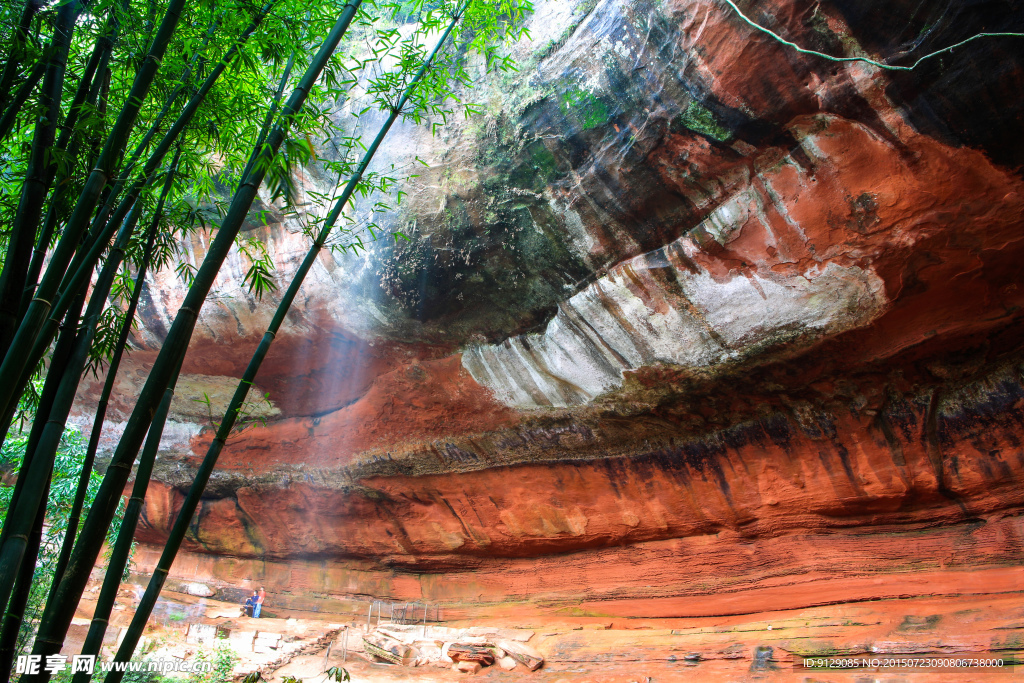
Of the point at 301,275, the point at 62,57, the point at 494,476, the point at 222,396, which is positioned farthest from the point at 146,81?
the point at 222,396

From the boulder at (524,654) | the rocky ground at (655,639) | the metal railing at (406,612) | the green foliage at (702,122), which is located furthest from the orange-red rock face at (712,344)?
the boulder at (524,654)

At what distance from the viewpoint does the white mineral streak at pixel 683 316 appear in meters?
5.72

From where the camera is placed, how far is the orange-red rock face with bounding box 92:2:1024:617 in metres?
5.14

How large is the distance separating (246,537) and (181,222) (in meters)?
9.34

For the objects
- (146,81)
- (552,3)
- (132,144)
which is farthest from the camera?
(552,3)

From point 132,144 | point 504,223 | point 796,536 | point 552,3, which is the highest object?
point 552,3

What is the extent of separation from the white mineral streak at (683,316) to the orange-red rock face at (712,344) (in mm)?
28

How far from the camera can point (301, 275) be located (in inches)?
127

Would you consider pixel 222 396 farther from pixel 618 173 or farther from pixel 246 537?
pixel 618 173

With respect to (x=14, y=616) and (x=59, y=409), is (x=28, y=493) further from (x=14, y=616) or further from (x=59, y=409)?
(x=14, y=616)

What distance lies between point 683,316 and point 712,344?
1.44ft

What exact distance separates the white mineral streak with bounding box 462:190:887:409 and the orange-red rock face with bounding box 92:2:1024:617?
0.03 meters

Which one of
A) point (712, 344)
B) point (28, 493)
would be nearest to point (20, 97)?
point (28, 493)

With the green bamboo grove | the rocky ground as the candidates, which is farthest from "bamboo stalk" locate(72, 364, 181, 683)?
the rocky ground
